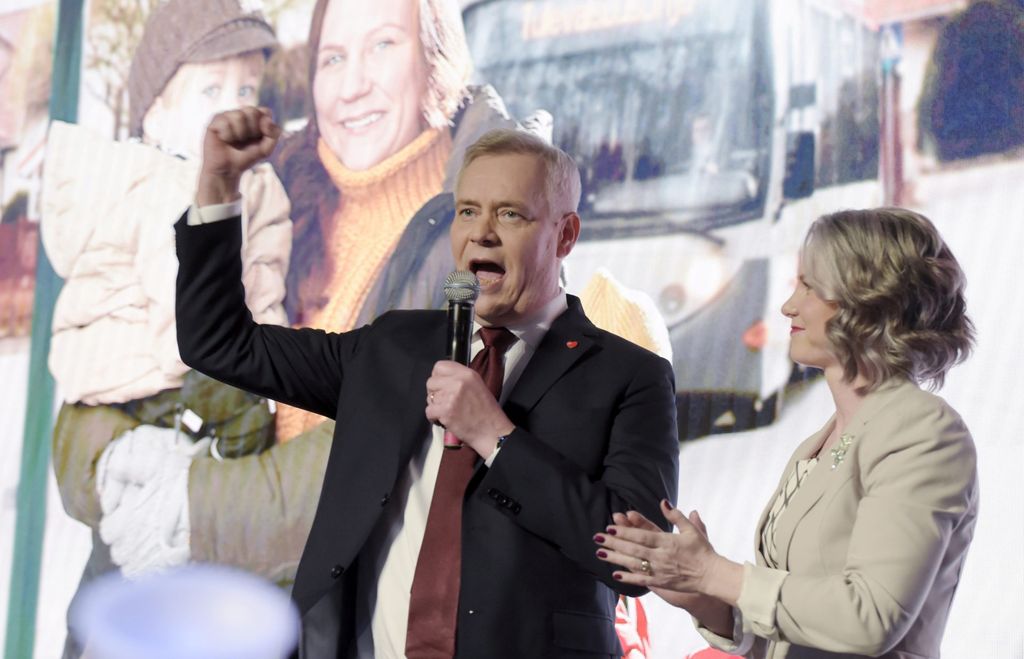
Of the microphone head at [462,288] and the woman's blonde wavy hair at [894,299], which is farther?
the microphone head at [462,288]

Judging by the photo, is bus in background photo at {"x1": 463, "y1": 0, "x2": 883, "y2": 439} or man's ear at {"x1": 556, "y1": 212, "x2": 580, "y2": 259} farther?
bus in background photo at {"x1": 463, "y1": 0, "x2": 883, "y2": 439}

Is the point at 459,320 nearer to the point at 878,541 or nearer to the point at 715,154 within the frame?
the point at 878,541

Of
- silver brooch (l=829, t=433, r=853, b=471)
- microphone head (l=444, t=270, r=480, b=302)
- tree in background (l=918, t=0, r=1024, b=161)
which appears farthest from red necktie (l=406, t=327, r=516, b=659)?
tree in background (l=918, t=0, r=1024, b=161)

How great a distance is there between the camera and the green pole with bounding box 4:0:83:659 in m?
4.18

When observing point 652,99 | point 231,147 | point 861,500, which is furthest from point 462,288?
point 652,99

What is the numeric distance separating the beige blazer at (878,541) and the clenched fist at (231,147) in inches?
41.4

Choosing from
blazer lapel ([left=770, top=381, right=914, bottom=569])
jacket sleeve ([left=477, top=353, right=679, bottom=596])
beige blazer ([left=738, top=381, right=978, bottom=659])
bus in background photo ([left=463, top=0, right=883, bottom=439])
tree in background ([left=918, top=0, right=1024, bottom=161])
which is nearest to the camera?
beige blazer ([left=738, top=381, right=978, bottom=659])

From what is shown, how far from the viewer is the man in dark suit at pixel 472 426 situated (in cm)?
184

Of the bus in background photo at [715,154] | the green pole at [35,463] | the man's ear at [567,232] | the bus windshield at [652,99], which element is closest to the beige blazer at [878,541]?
the man's ear at [567,232]

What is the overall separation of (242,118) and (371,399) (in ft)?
1.72

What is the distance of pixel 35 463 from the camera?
4.22 m

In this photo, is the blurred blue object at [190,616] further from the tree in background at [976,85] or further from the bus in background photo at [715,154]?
the tree in background at [976,85]

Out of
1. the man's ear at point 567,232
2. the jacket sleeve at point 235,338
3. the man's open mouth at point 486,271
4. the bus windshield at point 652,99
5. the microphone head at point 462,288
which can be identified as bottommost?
the jacket sleeve at point 235,338

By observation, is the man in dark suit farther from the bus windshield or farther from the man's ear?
the bus windshield
